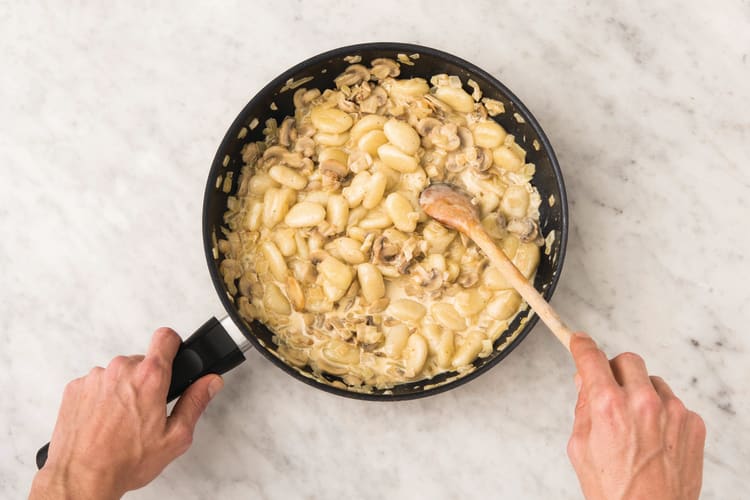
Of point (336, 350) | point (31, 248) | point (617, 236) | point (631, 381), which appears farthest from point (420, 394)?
point (31, 248)

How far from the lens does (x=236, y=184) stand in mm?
1167

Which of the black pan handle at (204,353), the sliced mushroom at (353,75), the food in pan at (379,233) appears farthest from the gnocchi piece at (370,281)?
the sliced mushroom at (353,75)

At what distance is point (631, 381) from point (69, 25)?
1084 millimetres

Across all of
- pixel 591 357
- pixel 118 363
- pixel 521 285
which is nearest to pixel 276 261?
pixel 118 363

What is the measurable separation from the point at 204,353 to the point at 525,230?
53 cm

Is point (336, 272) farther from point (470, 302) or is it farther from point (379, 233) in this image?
point (470, 302)

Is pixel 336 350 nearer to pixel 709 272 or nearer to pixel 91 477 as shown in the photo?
pixel 91 477

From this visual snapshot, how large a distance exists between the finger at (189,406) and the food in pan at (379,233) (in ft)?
0.43

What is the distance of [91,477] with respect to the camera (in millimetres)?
984

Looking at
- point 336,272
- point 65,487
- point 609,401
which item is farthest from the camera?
point 336,272

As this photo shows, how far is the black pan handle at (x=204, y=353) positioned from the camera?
40.0 inches

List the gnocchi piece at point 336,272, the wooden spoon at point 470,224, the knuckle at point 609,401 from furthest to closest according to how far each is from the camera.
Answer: the gnocchi piece at point 336,272, the wooden spoon at point 470,224, the knuckle at point 609,401


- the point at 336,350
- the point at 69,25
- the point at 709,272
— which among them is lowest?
the point at 709,272

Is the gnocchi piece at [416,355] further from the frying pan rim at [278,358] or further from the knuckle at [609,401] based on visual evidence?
the knuckle at [609,401]
